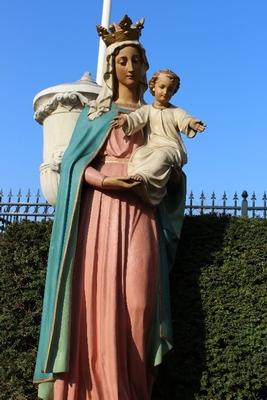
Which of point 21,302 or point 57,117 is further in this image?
point 57,117

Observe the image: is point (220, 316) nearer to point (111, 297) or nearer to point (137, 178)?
point (111, 297)

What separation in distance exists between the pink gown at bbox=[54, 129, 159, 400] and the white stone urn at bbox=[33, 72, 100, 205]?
1.71 m

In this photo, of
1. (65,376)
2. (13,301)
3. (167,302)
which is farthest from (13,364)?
(167,302)

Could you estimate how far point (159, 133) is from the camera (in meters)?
5.07

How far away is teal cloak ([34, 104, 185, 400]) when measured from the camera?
4496 millimetres

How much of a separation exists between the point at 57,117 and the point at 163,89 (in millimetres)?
1882

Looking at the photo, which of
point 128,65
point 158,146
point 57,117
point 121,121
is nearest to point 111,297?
point 158,146

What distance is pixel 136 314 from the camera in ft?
15.0

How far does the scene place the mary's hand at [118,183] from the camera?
15.3 ft

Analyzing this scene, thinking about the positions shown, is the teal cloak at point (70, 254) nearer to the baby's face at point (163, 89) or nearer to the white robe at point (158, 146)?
the white robe at point (158, 146)

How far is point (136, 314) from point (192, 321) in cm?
96

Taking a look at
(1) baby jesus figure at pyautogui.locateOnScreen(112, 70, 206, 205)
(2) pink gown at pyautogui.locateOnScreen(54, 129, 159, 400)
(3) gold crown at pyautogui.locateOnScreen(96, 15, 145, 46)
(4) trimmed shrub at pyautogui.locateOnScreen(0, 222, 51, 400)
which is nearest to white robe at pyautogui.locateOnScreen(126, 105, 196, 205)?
(1) baby jesus figure at pyautogui.locateOnScreen(112, 70, 206, 205)

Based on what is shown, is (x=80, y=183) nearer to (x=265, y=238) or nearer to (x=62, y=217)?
(x=62, y=217)

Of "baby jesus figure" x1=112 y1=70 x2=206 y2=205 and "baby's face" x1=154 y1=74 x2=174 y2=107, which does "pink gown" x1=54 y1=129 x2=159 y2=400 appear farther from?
"baby's face" x1=154 y1=74 x2=174 y2=107
